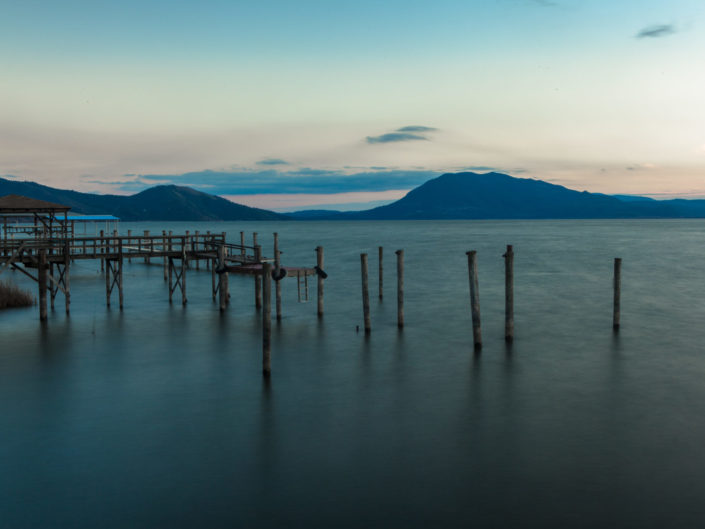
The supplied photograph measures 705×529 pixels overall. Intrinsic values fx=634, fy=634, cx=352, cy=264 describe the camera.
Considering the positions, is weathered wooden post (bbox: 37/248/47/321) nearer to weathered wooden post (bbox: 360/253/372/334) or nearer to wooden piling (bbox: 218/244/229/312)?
wooden piling (bbox: 218/244/229/312)

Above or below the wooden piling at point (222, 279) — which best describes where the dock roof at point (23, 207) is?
above

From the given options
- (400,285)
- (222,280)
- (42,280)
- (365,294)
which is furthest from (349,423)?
(42,280)

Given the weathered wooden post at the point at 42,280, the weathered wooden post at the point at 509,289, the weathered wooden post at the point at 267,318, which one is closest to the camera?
the weathered wooden post at the point at 267,318

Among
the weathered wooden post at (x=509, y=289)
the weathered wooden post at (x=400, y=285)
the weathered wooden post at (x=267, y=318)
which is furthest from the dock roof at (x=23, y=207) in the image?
the weathered wooden post at (x=509, y=289)

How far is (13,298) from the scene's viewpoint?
3744 cm

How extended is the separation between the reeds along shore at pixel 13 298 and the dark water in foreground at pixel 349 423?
1693 millimetres

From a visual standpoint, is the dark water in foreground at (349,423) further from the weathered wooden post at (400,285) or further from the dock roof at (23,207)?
the dock roof at (23,207)

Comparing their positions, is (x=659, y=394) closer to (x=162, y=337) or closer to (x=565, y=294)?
(x=162, y=337)

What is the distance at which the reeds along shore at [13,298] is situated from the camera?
37000mm

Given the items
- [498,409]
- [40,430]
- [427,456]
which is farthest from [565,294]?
[40,430]

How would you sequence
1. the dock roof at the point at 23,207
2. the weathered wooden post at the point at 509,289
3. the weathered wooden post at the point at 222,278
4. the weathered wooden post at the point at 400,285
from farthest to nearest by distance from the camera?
the dock roof at the point at 23,207
the weathered wooden post at the point at 222,278
the weathered wooden post at the point at 400,285
the weathered wooden post at the point at 509,289

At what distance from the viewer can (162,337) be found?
30219mm

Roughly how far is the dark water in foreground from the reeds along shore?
169 centimetres

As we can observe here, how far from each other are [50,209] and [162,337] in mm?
17937
